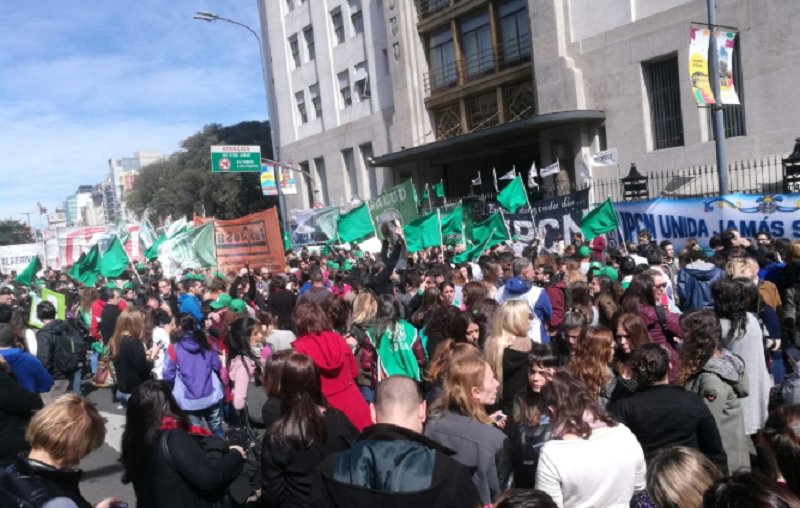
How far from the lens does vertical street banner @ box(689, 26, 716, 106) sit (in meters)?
13.9

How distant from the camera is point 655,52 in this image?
1989 cm

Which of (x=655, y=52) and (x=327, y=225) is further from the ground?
(x=655, y=52)

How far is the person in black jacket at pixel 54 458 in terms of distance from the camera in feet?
9.86

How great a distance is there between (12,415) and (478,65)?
23346 mm

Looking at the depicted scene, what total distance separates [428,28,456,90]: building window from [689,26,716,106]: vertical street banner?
14090 mm

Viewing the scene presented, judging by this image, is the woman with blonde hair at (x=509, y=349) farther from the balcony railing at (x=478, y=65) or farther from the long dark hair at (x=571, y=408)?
the balcony railing at (x=478, y=65)

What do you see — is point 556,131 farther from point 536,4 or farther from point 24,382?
point 24,382

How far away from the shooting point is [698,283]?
7.62 meters

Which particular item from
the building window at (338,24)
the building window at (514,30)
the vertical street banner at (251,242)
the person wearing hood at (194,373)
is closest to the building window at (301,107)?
the building window at (338,24)

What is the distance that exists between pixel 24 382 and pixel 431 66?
2427 centimetres

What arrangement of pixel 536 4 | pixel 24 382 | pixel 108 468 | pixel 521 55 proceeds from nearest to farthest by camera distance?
pixel 24 382 → pixel 108 468 → pixel 536 4 → pixel 521 55

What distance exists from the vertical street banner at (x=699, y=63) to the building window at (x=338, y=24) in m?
21.2

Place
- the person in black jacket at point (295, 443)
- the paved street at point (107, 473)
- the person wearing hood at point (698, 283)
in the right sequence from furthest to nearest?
the person wearing hood at point (698, 283)
the paved street at point (107, 473)
the person in black jacket at point (295, 443)

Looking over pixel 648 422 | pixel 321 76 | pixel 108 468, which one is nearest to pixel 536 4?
pixel 321 76
